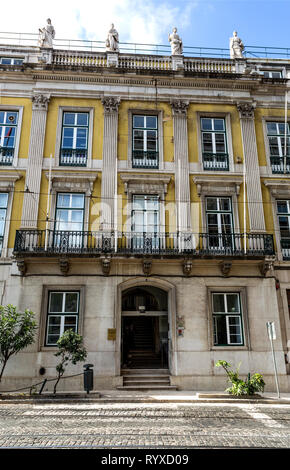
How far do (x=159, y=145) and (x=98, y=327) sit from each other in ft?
29.6

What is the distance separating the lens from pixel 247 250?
1499cm

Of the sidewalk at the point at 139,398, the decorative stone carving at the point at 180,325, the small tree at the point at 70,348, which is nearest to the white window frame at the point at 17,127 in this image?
the small tree at the point at 70,348

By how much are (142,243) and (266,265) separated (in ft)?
17.9

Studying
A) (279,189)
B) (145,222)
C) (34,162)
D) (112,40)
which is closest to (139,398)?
(145,222)

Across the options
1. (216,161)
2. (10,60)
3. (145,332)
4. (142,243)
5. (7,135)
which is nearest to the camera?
(142,243)

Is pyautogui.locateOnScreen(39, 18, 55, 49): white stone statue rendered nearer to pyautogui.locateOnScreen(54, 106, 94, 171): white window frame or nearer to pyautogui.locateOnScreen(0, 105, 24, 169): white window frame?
pyautogui.locateOnScreen(54, 106, 94, 171): white window frame

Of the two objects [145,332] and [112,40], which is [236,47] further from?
[145,332]

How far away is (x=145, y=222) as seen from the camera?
1564cm

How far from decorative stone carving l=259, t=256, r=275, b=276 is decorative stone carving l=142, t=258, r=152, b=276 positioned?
16.0 feet

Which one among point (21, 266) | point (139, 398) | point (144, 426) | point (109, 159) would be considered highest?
point (109, 159)

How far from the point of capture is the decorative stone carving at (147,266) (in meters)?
14.2

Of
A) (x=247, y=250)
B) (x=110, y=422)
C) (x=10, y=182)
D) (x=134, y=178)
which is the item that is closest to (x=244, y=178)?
(x=247, y=250)

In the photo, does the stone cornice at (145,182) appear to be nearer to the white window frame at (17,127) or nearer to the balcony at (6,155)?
the white window frame at (17,127)

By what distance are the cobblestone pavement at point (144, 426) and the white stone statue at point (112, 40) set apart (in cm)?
1666
